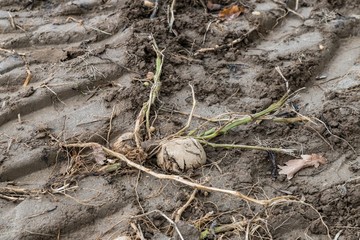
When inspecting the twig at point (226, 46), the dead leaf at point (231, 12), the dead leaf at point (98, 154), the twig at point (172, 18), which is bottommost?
the dead leaf at point (98, 154)

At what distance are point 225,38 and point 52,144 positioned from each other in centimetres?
144

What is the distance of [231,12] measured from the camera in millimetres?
4109

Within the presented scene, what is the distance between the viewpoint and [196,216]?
8.75 feet

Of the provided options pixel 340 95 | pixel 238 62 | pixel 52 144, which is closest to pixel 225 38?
pixel 238 62

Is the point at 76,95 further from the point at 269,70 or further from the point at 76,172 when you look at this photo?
the point at 269,70

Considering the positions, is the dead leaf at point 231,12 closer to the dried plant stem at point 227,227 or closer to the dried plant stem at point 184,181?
the dried plant stem at point 184,181

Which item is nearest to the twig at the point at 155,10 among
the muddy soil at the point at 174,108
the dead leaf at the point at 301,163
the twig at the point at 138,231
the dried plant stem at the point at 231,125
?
the muddy soil at the point at 174,108

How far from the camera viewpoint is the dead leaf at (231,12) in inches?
161

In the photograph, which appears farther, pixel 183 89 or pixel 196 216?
pixel 183 89

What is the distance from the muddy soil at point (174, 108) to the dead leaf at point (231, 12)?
47 mm

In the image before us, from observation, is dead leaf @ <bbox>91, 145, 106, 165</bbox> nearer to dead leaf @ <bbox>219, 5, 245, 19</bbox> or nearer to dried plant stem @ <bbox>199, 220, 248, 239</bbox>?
dried plant stem @ <bbox>199, 220, 248, 239</bbox>

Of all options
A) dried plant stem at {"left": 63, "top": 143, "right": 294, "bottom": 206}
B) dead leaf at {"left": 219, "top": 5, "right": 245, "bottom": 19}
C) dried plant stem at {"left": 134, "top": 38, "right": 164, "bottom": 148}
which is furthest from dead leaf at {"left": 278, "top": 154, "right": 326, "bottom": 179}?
dead leaf at {"left": 219, "top": 5, "right": 245, "bottom": 19}

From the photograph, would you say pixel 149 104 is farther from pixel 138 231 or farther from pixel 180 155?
pixel 138 231

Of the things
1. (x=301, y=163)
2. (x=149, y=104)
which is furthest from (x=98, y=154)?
(x=301, y=163)
